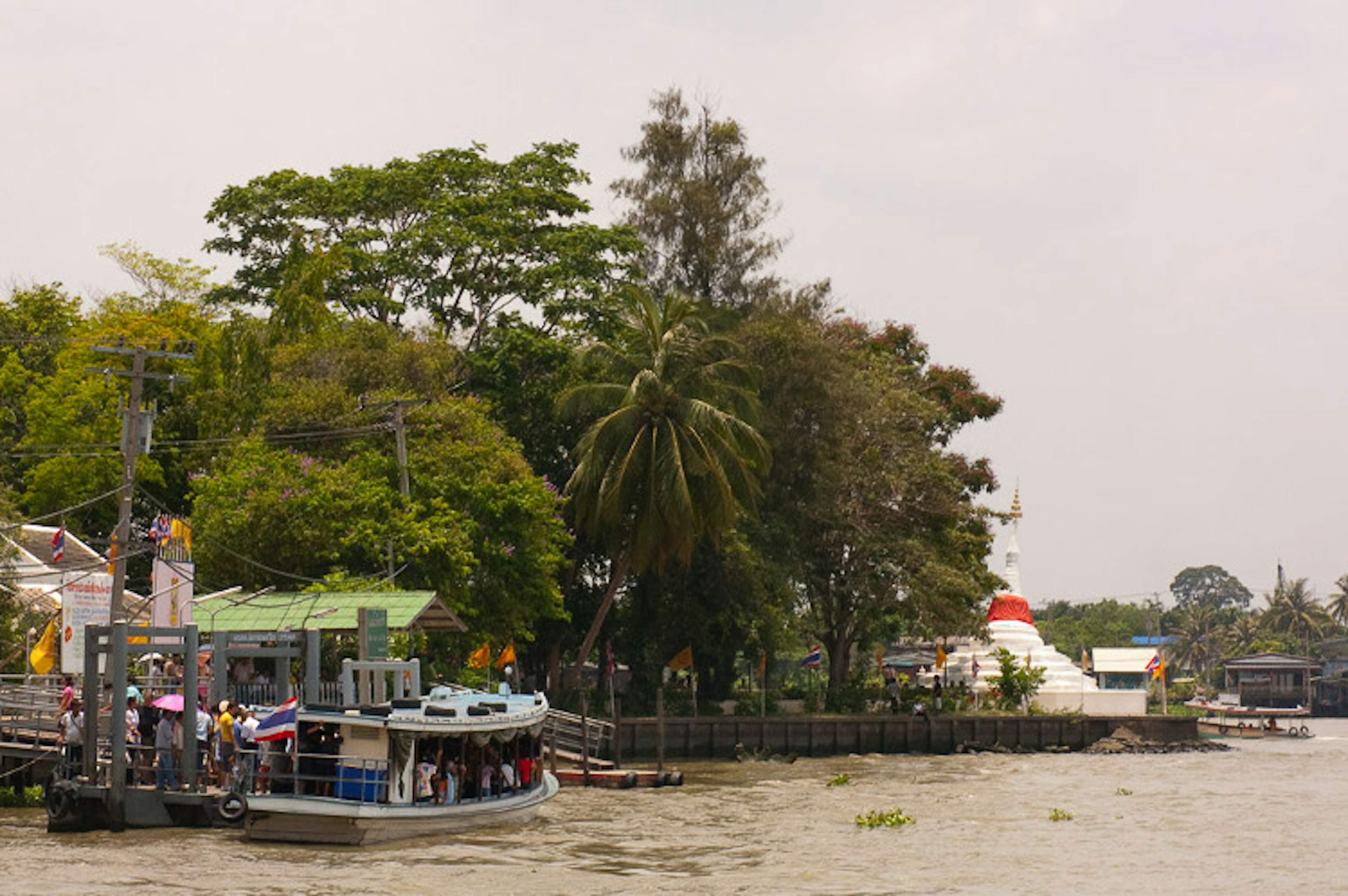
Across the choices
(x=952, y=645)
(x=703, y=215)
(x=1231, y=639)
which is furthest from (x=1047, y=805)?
(x=1231, y=639)

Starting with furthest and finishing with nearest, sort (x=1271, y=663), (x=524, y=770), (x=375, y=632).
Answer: (x=1271, y=663) → (x=375, y=632) → (x=524, y=770)

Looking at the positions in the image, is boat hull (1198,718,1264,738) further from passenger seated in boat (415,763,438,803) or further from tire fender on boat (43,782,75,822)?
tire fender on boat (43,782,75,822)

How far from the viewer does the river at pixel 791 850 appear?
2594 cm

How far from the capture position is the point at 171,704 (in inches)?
1189

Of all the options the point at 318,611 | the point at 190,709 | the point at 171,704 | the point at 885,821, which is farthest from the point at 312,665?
the point at 885,821

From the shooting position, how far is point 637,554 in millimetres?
55406

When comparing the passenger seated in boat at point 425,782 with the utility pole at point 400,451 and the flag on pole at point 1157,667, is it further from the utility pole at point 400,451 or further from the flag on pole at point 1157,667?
the flag on pole at point 1157,667

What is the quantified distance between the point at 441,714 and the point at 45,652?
11100 millimetres

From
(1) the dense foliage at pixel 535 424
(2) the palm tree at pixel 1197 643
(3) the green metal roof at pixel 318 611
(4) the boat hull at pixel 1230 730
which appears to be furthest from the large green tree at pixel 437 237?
(2) the palm tree at pixel 1197 643

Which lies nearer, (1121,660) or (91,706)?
(91,706)

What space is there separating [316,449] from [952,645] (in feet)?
199

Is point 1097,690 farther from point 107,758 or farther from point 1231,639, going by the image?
point 1231,639

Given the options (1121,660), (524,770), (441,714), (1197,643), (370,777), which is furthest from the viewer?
(1197,643)

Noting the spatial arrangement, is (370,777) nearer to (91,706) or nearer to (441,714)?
(441,714)
